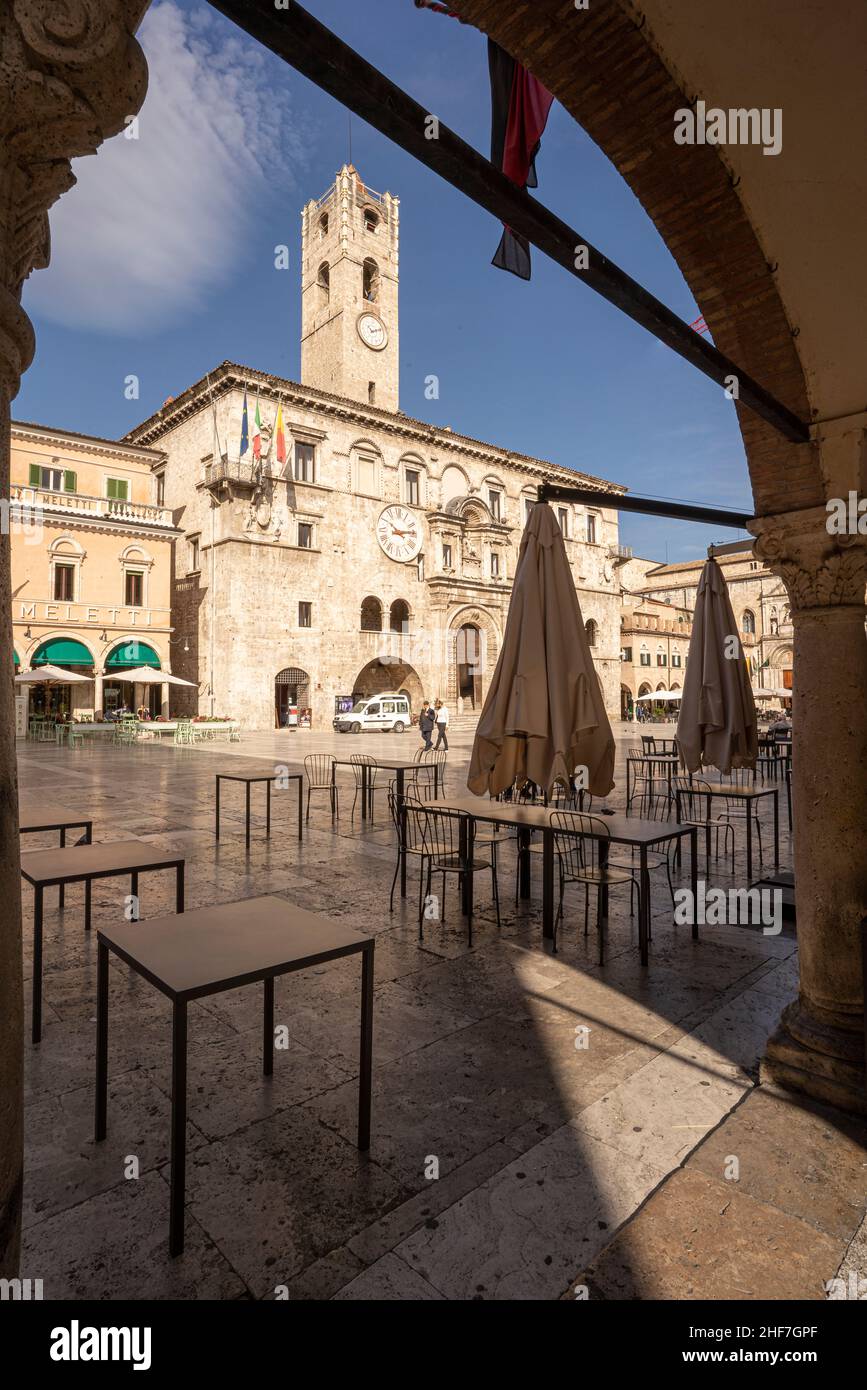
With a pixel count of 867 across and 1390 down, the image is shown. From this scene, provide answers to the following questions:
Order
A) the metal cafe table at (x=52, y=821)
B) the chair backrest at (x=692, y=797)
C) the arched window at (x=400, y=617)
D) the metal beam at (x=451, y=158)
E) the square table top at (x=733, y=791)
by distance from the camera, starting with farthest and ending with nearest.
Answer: the arched window at (x=400, y=617) → the chair backrest at (x=692, y=797) → the square table top at (x=733, y=791) → the metal cafe table at (x=52, y=821) → the metal beam at (x=451, y=158)

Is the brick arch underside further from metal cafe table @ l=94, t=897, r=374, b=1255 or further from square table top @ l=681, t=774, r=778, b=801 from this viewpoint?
square table top @ l=681, t=774, r=778, b=801

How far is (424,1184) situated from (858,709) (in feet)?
8.78

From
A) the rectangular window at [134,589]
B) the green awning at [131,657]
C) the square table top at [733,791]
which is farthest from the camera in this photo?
the rectangular window at [134,589]

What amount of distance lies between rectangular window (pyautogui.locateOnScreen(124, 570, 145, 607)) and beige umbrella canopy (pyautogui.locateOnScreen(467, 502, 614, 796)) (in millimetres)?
24103

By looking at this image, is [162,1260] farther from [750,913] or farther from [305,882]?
[750,913]

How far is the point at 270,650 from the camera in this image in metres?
27.3

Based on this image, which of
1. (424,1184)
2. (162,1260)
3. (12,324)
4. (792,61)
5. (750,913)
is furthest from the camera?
(750,913)

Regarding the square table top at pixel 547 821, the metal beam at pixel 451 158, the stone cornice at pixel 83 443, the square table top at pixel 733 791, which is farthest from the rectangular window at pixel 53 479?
the metal beam at pixel 451 158

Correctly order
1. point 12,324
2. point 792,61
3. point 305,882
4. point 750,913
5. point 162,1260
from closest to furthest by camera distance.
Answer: point 12,324, point 162,1260, point 792,61, point 750,913, point 305,882

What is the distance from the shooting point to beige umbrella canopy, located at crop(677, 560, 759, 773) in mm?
6055

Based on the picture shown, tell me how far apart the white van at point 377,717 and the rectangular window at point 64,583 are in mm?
10322

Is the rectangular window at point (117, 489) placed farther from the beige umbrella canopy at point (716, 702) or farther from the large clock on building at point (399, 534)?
the beige umbrella canopy at point (716, 702)

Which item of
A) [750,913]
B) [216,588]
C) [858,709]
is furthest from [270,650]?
[858,709]

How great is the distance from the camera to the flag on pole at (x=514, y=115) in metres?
3.22
